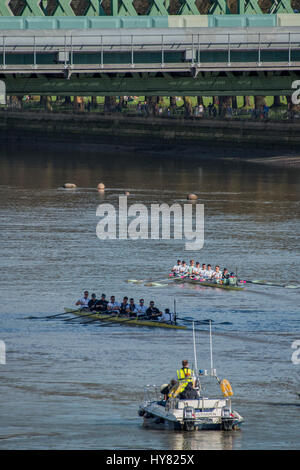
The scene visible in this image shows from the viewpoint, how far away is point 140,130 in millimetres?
134375

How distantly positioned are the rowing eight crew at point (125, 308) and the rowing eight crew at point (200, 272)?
8228 millimetres

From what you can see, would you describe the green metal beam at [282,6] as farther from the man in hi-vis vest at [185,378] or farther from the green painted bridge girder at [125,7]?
the man in hi-vis vest at [185,378]

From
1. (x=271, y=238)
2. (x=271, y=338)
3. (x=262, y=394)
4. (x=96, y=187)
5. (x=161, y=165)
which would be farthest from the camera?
(x=161, y=165)

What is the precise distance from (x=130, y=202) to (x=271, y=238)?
772 inches

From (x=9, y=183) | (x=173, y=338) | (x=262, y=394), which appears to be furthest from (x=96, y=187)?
(x=262, y=394)

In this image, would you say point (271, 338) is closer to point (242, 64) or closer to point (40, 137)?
point (242, 64)

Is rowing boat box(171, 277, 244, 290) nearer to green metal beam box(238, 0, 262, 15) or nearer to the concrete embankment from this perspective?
green metal beam box(238, 0, 262, 15)

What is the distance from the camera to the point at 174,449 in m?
40.3

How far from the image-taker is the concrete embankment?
12200 centimetres

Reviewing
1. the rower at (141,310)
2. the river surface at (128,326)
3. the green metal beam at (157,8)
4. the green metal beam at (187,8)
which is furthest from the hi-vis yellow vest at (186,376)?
the green metal beam at (187,8)

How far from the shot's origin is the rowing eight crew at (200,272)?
68.0 m

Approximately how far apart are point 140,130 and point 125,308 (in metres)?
76.4

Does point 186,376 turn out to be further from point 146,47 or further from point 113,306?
point 146,47

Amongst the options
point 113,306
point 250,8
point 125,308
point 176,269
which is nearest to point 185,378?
point 125,308
